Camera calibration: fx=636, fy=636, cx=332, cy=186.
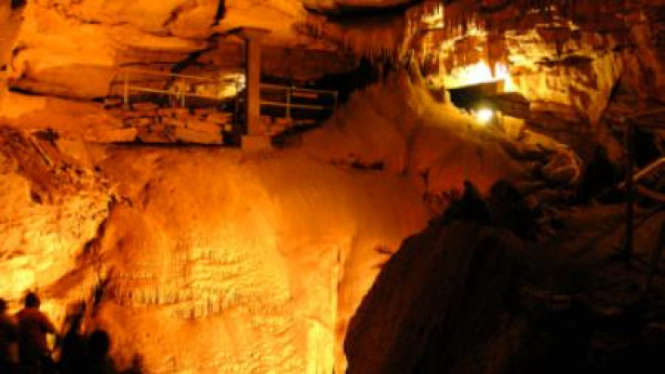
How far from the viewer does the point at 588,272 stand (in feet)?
18.8

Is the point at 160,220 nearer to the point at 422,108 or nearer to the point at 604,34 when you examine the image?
the point at 422,108

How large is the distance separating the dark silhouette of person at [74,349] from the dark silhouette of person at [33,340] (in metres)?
1.06

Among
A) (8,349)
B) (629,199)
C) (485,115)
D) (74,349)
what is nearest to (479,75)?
(485,115)

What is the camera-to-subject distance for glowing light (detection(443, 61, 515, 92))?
657 inches

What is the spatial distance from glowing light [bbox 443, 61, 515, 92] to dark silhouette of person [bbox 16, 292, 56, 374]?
12195mm

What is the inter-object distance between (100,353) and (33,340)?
1.64m

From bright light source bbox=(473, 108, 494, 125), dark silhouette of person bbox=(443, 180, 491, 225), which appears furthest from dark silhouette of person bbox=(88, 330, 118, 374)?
bright light source bbox=(473, 108, 494, 125)

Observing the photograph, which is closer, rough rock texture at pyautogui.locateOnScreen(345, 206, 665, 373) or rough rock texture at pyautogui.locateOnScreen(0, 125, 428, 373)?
rough rock texture at pyautogui.locateOnScreen(345, 206, 665, 373)

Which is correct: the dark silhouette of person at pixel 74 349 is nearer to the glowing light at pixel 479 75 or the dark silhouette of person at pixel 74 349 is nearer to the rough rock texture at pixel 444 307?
the rough rock texture at pixel 444 307

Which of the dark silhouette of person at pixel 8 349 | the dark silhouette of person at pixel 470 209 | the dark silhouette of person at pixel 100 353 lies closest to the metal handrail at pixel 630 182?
the dark silhouette of person at pixel 470 209

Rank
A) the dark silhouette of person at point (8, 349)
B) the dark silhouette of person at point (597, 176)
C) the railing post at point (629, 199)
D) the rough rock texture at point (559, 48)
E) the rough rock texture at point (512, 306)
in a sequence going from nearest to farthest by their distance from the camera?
the rough rock texture at point (512, 306), the railing post at point (629, 199), the dark silhouette of person at point (8, 349), the dark silhouette of person at point (597, 176), the rough rock texture at point (559, 48)

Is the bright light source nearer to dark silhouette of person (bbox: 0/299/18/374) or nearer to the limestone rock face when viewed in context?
the limestone rock face

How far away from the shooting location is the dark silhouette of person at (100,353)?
9659mm

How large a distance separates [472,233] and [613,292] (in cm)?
148
